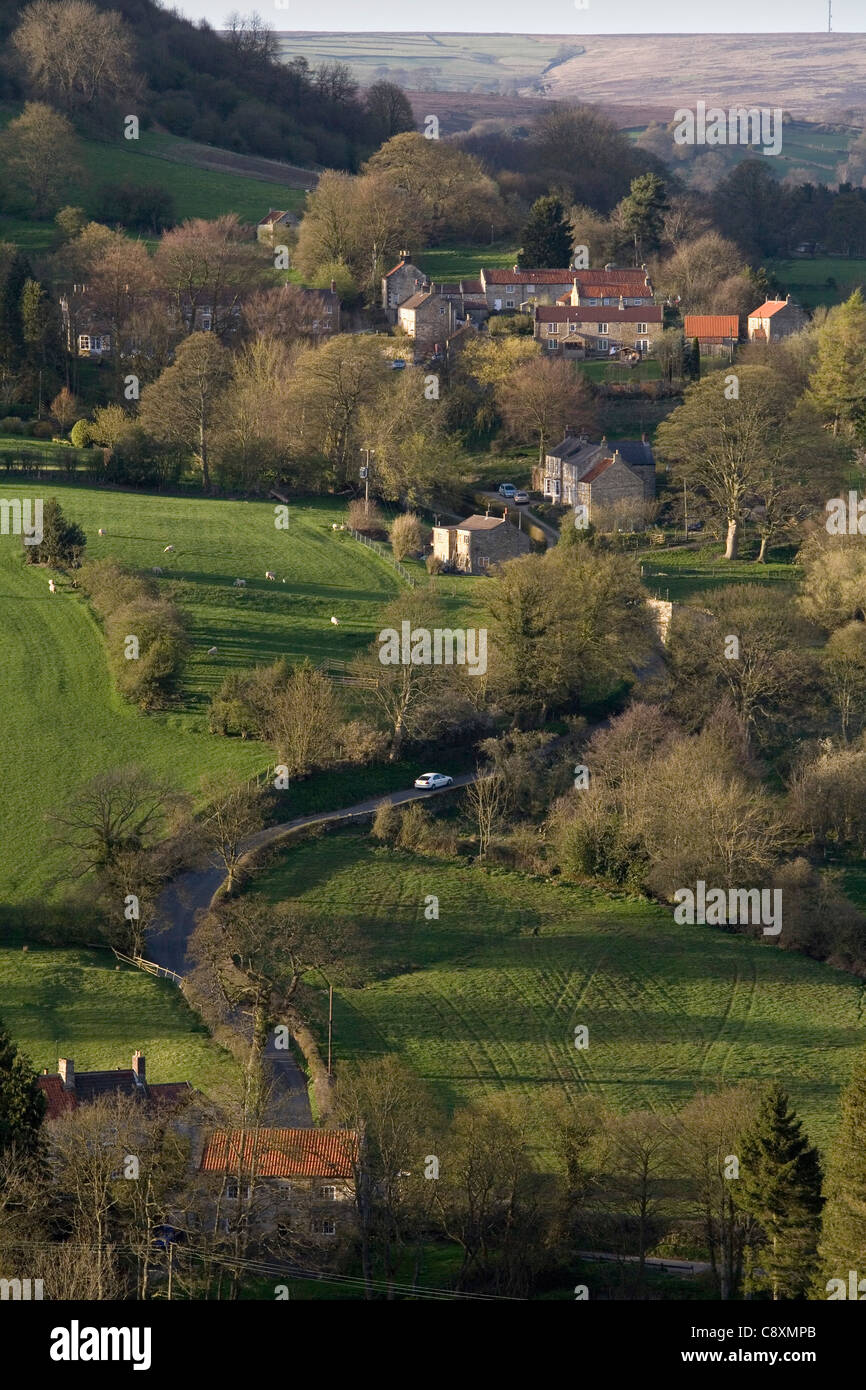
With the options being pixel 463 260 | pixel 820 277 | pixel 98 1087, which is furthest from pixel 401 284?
pixel 98 1087

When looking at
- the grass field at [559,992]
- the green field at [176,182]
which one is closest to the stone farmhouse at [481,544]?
the grass field at [559,992]

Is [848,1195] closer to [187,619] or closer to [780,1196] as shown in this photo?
[780,1196]

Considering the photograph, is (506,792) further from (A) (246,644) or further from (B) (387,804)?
(A) (246,644)

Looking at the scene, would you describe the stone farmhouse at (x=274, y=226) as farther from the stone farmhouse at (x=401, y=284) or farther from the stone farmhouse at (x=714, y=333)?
the stone farmhouse at (x=714, y=333)

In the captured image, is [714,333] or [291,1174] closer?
[291,1174]

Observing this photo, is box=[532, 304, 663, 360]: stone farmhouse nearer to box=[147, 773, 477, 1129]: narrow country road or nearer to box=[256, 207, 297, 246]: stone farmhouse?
box=[256, 207, 297, 246]: stone farmhouse

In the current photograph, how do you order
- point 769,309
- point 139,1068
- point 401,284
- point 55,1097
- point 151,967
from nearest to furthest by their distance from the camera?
point 55,1097, point 139,1068, point 151,967, point 769,309, point 401,284

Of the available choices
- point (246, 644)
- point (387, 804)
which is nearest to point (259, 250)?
point (246, 644)
